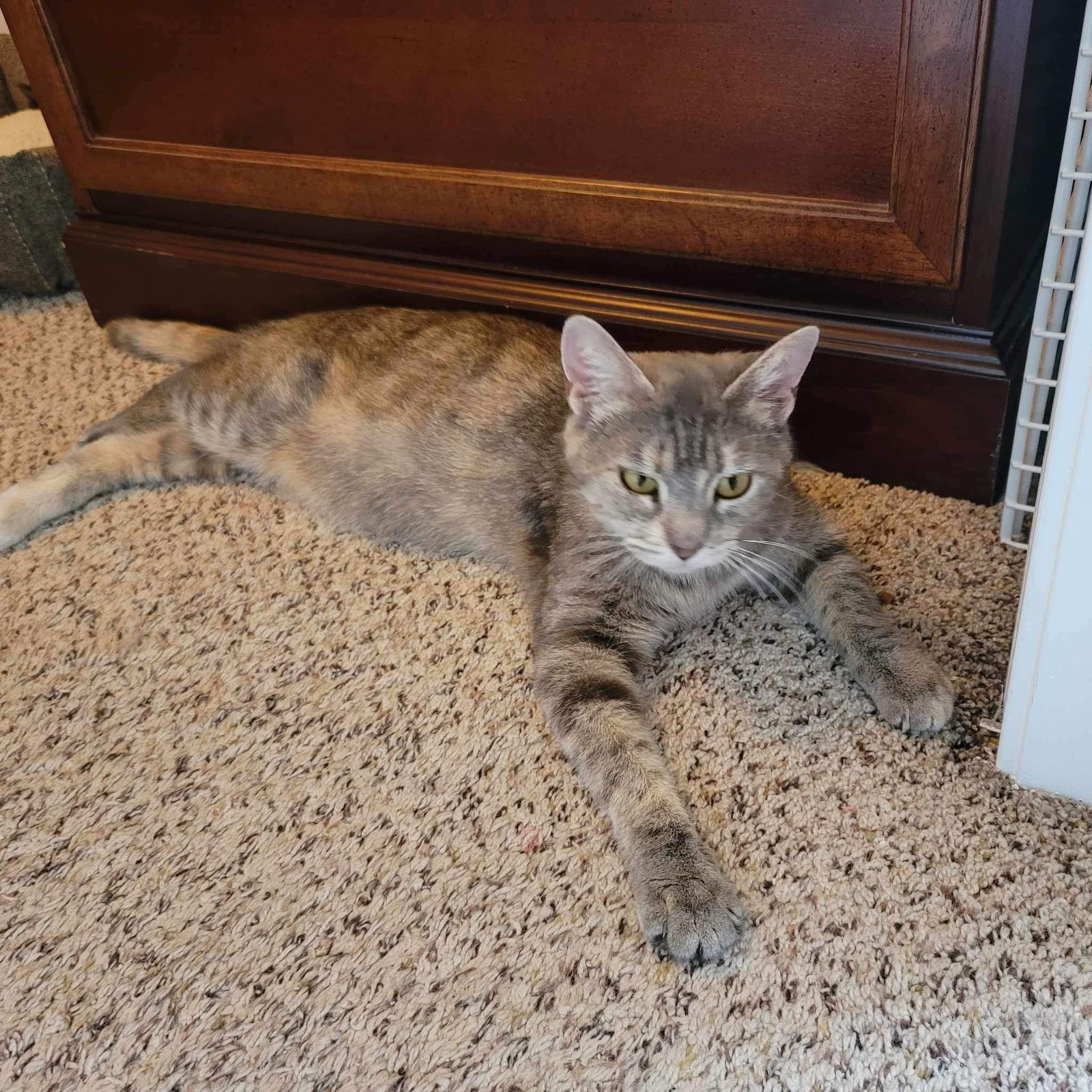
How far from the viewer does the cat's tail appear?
6.06 ft

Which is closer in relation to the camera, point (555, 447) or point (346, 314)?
point (555, 447)

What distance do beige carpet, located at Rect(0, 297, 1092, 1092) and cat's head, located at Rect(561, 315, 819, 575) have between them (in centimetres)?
20

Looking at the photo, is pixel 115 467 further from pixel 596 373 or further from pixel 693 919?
pixel 693 919

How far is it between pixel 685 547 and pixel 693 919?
1.29 feet

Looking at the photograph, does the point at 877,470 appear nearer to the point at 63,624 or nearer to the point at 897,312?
the point at 897,312

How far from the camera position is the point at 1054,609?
873 mm

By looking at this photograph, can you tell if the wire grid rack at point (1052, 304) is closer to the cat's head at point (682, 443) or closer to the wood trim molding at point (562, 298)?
the wood trim molding at point (562, 298)

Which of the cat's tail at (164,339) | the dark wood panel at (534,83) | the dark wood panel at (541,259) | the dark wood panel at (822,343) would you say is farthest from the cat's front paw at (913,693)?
the cat's tail at (164,339)

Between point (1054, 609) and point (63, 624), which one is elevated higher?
point (1054, 609)

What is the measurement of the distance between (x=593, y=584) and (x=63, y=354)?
144 cm

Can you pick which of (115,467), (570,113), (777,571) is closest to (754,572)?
(777,571)

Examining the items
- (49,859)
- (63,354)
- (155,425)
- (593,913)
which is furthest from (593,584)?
(63,354)

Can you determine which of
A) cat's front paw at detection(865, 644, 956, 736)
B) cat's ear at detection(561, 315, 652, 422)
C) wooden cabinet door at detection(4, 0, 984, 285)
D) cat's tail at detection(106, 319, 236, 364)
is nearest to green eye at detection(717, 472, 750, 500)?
cat's ear at detection(561, 315, 652, 422)

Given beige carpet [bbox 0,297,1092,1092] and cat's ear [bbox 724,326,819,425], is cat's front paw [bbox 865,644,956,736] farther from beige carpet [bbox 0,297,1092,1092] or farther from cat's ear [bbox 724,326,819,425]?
cat's ear [bbox 724,326,819,425]
